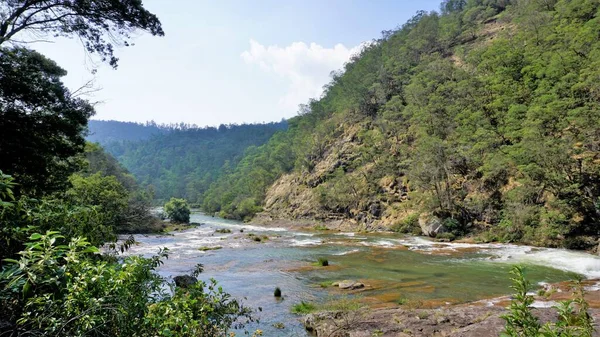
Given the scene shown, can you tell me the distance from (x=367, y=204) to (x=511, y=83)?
31305mm

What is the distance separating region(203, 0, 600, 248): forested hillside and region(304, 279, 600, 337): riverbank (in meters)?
24.2

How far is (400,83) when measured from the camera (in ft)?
282

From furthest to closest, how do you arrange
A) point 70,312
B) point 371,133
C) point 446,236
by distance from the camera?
1. point 371,133
2. point 446,236
3. point 70,312

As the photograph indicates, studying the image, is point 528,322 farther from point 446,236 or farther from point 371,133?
point 371,133

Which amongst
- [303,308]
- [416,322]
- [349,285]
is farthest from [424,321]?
[349,285]

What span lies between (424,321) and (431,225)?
114 ft

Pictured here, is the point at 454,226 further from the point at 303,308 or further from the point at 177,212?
the point at 177,212

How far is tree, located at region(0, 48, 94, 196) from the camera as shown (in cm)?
1244

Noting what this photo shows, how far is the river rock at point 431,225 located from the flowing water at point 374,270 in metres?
6.80

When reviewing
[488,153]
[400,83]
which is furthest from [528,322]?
[400,83]

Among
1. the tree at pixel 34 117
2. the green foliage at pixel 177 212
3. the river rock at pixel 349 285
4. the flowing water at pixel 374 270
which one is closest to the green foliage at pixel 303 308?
the flowing water at pixel 374 270

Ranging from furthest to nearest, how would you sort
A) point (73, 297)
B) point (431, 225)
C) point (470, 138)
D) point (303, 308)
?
1. point (470, 138)
2. point (431, 225)
3. point (303, 308)
4. point (73, 297)

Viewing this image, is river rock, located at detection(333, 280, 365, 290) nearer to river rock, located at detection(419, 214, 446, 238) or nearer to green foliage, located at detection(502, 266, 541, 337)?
green foliage, located at detection(502, 266, 541, 337)

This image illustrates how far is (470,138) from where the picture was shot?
1932 inches
